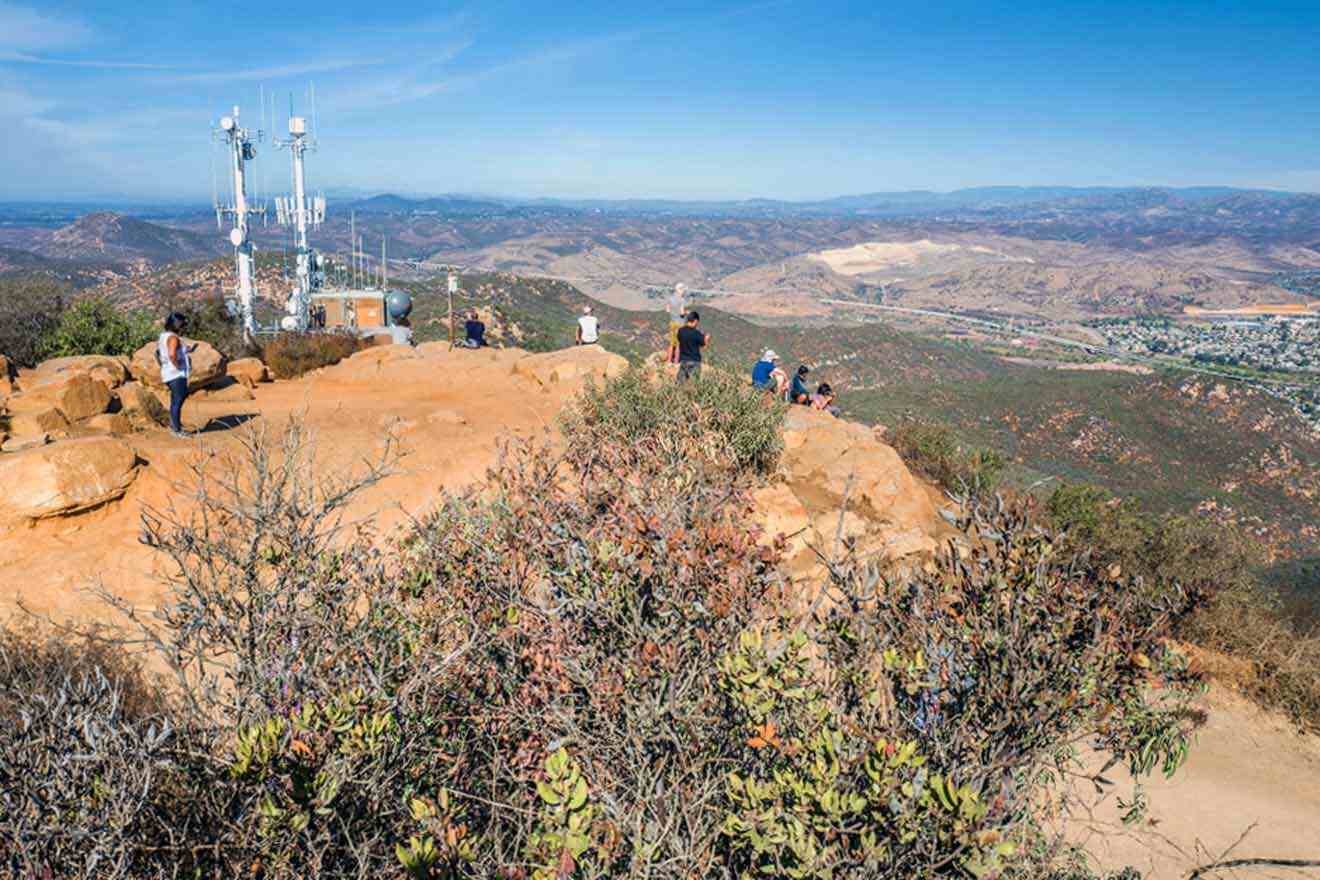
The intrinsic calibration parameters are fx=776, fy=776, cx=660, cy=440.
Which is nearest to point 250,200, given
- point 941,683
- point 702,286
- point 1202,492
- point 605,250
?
point 941,683

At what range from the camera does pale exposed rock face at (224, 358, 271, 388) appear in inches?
527

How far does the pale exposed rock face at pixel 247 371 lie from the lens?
1338cm

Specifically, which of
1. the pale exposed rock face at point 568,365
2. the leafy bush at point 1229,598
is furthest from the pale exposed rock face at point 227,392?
the leafy bush at point 1229,598

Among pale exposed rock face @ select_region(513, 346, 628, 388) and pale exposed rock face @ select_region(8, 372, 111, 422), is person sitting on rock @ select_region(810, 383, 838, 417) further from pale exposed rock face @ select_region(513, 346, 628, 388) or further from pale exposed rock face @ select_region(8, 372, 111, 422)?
pale exposed rock face @ select_region(8, 372, 111, 422)

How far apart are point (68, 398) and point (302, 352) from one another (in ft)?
20.1

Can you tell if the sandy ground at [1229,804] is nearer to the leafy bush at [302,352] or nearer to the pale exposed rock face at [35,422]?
the pale exposed rock face at [35,422]

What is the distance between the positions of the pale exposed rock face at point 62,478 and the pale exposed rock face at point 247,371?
5.51m

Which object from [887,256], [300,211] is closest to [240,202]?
[300,211]

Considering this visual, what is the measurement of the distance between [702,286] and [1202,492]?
399 feet

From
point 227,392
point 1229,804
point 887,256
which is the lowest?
point 1229,804

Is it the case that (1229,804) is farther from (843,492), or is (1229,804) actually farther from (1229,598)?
(843,492)

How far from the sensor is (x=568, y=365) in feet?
42.8

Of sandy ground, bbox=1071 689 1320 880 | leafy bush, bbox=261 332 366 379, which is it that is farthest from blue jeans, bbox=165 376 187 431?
sandy ground, bbox=1071 689 1320 880

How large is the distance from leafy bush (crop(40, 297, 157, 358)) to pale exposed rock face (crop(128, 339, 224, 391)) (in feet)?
9.16
